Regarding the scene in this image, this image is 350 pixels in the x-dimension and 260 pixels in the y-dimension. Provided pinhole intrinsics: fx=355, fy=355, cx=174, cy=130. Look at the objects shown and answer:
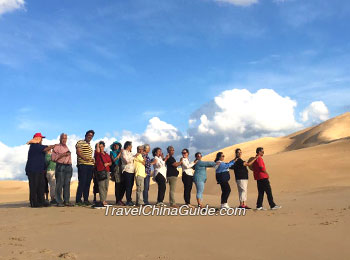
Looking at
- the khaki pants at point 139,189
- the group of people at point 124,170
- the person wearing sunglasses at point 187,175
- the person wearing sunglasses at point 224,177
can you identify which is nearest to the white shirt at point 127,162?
the group of people at point 124,170

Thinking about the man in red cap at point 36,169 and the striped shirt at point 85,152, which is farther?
the striped shirt at point 85,152

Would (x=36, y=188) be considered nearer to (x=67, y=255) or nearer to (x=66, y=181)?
(x=66, y=181)

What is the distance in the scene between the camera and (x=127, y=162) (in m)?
9.55

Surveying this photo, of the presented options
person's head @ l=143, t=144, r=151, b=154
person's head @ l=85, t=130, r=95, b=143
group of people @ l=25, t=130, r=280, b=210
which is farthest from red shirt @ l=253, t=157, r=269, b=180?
person's head @ l=85, t=130, r=95, b=143

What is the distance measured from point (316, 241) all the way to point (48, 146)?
708 cm

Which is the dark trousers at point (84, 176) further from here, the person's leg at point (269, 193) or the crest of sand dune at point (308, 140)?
the crest of sand dune at point (308, 140)

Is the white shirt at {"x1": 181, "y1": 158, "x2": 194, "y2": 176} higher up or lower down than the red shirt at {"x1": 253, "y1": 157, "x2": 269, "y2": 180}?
higher up

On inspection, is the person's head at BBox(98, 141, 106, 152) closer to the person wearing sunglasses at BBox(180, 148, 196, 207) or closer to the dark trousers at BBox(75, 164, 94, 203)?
the dark trousers at BBox(75, 164, 94, 203)

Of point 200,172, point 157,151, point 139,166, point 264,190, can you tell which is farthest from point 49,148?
point 264,190

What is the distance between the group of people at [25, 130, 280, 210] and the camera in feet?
30.8

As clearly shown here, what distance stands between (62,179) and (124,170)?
165cm

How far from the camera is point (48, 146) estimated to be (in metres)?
9.56

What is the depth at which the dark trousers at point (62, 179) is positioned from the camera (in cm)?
942

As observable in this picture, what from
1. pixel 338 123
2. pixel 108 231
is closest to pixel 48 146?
pixel 108 231
